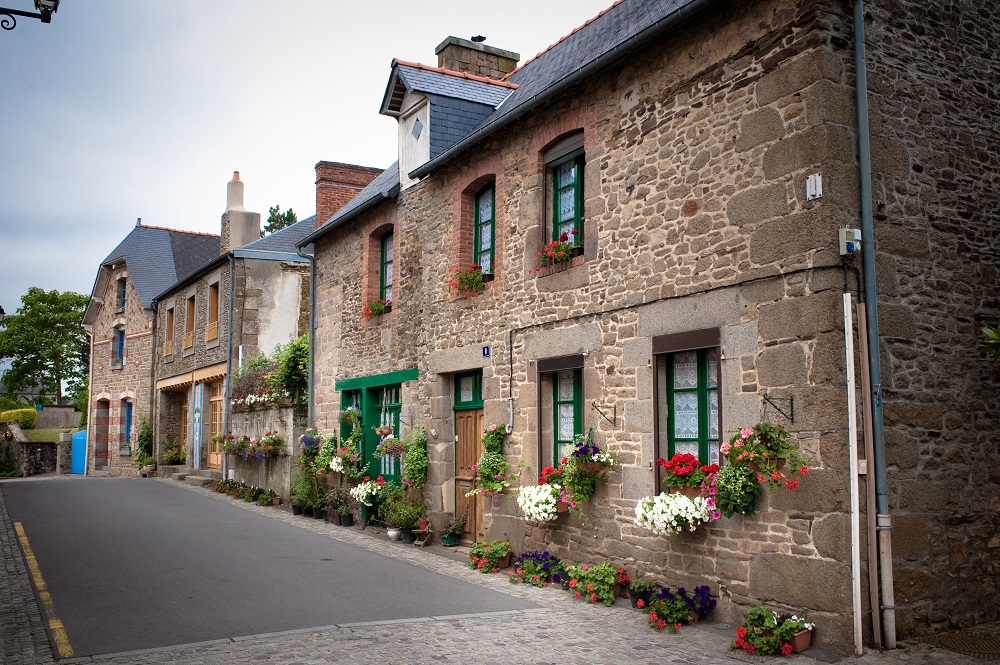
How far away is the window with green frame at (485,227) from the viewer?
10.9 metres

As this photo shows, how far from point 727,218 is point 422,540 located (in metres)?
6.17

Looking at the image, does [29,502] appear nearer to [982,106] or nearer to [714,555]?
[714,555]

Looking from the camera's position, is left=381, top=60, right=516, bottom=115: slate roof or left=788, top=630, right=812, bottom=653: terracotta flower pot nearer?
left=788, top=630, right=812, bottom=653: terracotta flower pot

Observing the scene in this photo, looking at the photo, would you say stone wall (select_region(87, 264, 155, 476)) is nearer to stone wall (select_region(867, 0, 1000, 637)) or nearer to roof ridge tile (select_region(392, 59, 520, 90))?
roof ridge tile (select_region(392, 59, 520, 90))

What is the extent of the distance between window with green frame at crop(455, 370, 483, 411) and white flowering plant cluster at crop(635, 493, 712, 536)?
3917 millimetres

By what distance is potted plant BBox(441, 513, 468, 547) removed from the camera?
11086mm

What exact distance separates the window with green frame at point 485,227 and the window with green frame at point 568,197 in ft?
4.40

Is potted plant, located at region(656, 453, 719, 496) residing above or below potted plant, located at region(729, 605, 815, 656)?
above

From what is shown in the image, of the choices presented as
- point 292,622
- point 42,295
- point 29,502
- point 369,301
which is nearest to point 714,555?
point 292,622

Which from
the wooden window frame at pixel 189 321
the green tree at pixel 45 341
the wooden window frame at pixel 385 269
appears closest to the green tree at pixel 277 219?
the green tree at pixel 45 341

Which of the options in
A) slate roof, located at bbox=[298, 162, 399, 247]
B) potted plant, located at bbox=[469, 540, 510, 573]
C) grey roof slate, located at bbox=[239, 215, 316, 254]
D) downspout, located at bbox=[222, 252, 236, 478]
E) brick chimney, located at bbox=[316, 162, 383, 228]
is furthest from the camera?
Result: grey roof slate, located at bbox=[239, 215, 316, 254]

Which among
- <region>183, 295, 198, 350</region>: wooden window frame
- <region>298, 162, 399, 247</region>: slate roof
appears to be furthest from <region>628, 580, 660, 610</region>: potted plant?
<region>183, 295, 198, 350</region>: wooden window frame

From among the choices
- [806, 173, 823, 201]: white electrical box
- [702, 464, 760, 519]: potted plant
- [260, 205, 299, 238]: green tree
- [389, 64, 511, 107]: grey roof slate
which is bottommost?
[702, 464, 760, 519]: potted plant

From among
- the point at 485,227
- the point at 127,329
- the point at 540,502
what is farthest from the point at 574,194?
the point at 127,329
